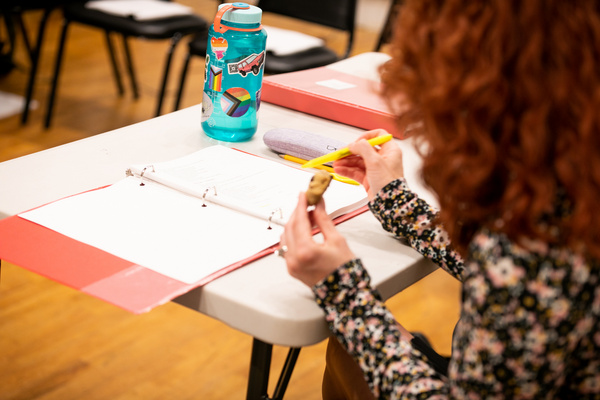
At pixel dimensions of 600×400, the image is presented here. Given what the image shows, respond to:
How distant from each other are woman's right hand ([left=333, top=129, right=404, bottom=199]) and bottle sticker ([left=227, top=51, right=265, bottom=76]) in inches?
9.2

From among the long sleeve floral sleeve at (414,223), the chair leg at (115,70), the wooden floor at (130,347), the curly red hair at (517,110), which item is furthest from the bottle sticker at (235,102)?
the chair leg at (115,70)

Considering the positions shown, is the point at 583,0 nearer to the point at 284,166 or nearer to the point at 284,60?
the point at 284,166

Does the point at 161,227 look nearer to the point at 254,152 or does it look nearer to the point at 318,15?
the point at 254,152

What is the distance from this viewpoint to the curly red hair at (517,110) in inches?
21.4

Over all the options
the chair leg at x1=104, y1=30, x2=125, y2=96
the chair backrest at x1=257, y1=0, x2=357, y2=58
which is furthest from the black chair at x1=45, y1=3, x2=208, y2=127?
the chair leg at x1=104, y1=30, x2=125, y2=96

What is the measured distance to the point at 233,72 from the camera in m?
1.08

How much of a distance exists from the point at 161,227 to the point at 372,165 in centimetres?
27

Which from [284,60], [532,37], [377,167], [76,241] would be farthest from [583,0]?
[284,60]

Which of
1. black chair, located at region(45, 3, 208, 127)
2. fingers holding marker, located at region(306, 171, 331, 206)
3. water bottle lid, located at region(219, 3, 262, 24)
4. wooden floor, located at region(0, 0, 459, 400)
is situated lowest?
wooden floor, located at region(0, 0, 459, 400)

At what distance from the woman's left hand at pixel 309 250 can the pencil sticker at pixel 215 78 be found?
0.42 metres

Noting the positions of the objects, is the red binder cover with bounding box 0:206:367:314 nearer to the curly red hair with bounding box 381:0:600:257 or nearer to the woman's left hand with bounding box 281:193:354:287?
the woman's left hand with bounding box 281:193:354:287

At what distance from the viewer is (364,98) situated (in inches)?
51.1

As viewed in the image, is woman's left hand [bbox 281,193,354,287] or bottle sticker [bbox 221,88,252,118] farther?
bottle sticker [bbox 221,88,252,118]

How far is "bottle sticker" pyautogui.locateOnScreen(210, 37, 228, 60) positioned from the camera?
3.50 feet
